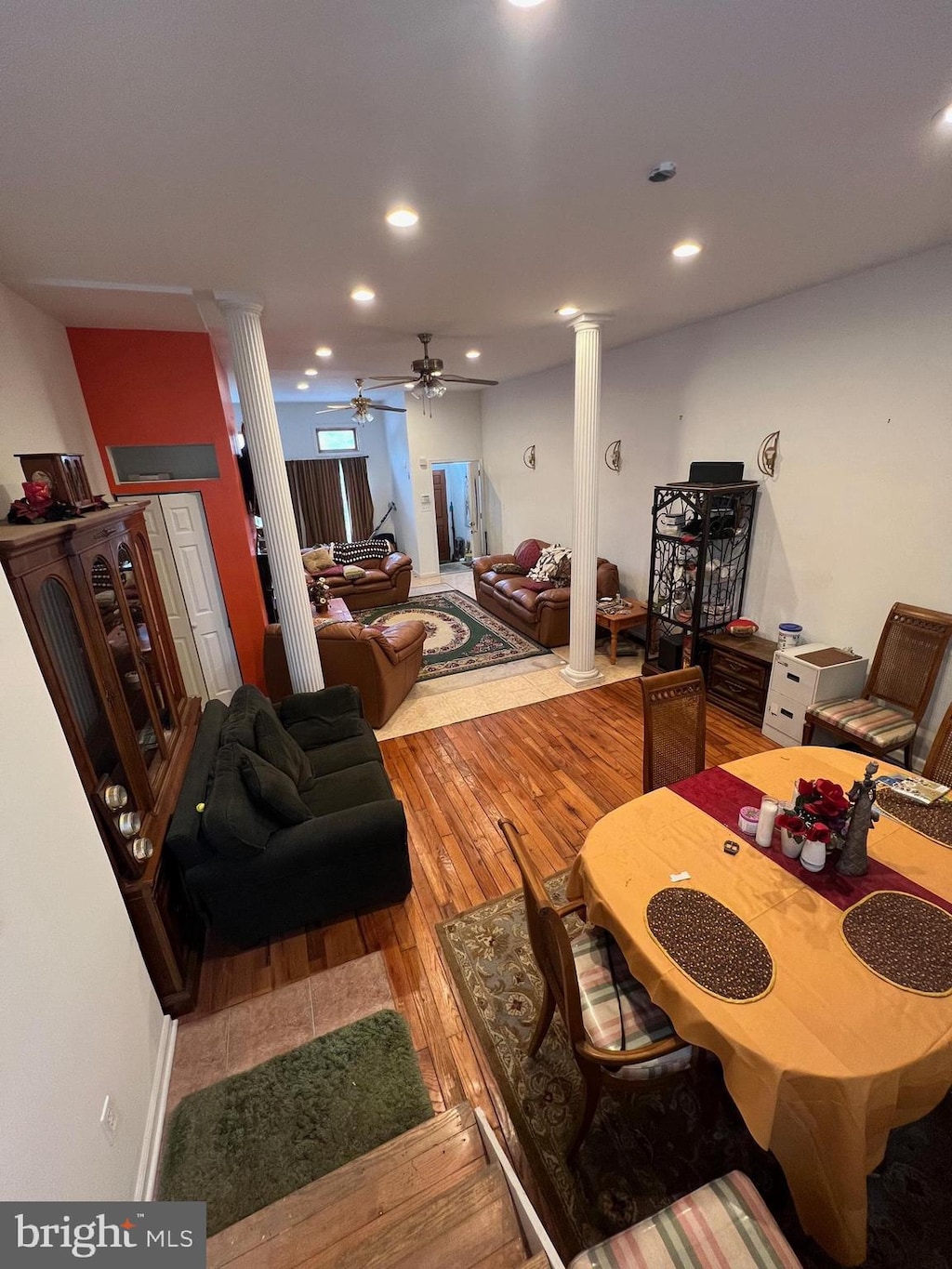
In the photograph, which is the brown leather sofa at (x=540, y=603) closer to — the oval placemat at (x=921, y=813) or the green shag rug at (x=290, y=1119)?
the oval placemat at (x=921, y=813)

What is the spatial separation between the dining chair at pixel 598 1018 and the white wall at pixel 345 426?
836 cm

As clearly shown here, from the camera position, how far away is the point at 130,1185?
4.85ft

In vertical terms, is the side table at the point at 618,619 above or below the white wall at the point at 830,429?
below

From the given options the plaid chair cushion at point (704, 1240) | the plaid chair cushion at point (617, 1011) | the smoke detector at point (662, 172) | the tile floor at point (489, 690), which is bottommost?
the tile floor at point (489, 690)

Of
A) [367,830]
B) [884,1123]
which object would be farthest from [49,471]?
[884,1123]

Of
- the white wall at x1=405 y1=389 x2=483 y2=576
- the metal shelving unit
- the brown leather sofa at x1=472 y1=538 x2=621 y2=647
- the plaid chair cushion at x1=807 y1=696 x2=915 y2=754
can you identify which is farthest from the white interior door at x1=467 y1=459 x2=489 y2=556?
the plaid chair cushion at x1=807 y1=696 x2=915 y2=754

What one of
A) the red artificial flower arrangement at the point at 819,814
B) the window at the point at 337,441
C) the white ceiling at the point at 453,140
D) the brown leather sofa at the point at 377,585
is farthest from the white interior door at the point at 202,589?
the window at the point at 337,441

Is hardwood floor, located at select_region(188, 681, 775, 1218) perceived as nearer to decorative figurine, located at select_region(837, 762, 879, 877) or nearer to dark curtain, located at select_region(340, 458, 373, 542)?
decorative figurine, located at select_region(837, 762, 879, 877)

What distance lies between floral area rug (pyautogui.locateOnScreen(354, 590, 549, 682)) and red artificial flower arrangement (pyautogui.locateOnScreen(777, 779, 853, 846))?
12.1ft

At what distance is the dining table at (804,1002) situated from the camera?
3.86 ft

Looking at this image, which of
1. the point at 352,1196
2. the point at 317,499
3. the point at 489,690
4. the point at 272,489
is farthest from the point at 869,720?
the point at 317,499

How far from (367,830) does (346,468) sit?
803 centimetres

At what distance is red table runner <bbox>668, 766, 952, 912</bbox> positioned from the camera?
62.6 inches

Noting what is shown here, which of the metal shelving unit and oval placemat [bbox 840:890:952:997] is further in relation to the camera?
the metal shelving unit
